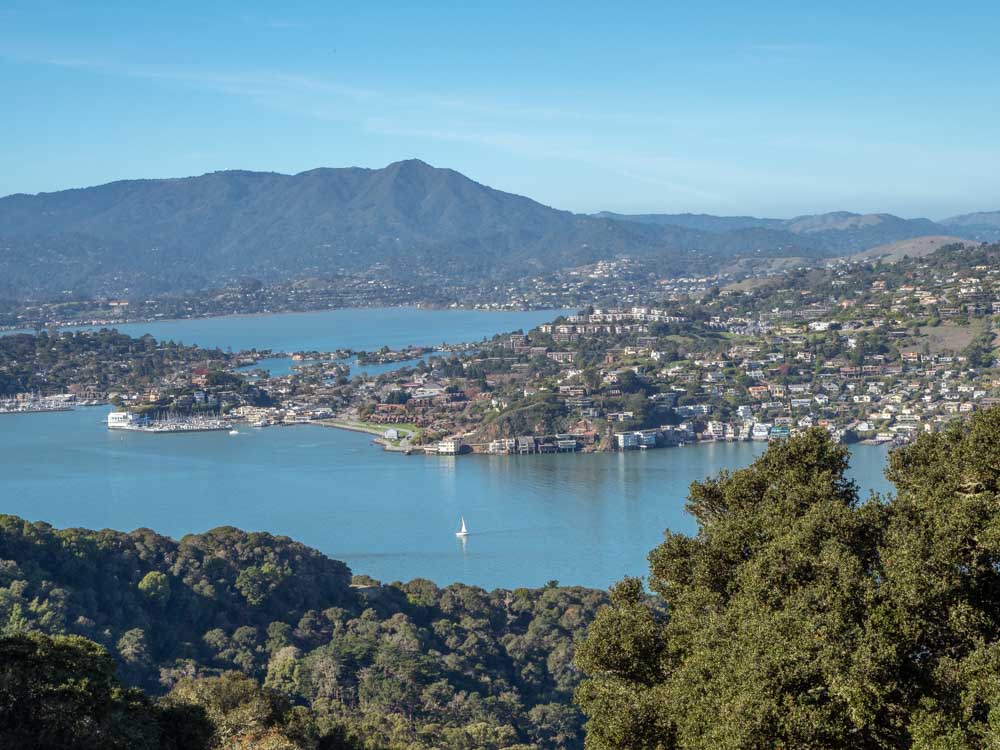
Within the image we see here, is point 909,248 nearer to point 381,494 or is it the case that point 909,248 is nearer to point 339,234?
point 381,494

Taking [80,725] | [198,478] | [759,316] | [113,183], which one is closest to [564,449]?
[198,478]

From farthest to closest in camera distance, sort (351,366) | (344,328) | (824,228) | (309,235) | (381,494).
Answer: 1. (824,228)
2. (309,235)
3. (344,328)
4. (351,366)
5. (381,494)

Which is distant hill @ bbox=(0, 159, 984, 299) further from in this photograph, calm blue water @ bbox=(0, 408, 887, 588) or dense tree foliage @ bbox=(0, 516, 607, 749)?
dense tree foliage @ bbox=(0, 516, 607, 749)

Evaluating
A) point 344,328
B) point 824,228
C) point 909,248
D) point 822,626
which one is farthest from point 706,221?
point 822,626

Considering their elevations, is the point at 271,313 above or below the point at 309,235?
below

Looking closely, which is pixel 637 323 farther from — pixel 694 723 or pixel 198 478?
pixel 694 723

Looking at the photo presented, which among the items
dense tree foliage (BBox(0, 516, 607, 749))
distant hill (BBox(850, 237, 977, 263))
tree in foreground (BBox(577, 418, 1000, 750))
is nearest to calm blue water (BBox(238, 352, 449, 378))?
dense tree foliage (BBox(0, 516, 607, 749))
